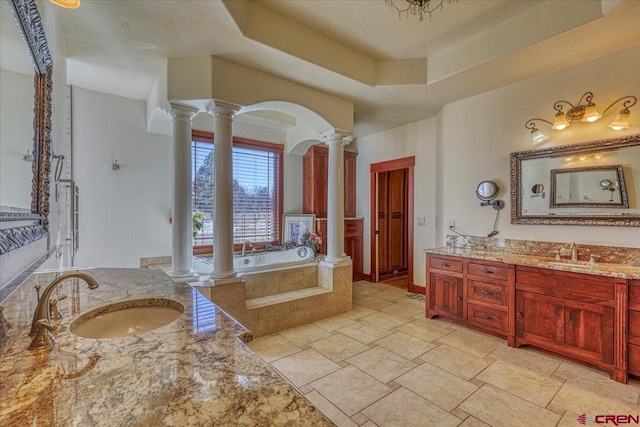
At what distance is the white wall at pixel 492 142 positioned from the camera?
8.48 ft

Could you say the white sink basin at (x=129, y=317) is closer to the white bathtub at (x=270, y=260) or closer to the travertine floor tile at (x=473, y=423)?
the travertine floor tile at (x=473, y=423)

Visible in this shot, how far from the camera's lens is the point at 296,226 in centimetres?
489

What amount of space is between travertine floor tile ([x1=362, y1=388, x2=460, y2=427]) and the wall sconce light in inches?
111

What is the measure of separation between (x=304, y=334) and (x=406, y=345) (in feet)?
3.50

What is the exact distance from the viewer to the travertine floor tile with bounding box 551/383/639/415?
6.17 ft

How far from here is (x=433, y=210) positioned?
171 inches

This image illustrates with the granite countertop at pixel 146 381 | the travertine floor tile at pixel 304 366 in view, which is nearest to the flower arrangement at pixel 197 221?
the travertine floor tile at pixel 304 366

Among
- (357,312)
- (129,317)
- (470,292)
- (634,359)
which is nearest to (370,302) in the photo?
(357,312)

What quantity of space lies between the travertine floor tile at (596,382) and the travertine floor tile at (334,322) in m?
1.93

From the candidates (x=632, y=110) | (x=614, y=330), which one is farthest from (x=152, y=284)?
(x=632, y=110)

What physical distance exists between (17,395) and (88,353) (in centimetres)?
21

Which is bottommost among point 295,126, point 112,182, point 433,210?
point 433,210

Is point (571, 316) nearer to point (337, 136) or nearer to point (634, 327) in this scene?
point (634, 327)

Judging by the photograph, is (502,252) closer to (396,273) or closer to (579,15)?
(579,15)
